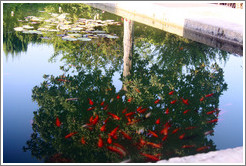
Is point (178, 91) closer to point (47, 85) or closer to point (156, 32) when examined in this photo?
point (47, 85)

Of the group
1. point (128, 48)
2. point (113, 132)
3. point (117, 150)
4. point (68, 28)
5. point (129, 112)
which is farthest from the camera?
point (68, 28)

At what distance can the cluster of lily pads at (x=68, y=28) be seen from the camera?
533 cm

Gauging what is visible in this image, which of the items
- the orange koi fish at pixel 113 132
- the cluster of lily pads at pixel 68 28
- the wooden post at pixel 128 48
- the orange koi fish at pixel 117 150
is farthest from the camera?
the cluster of lily pads at pixel 68 28

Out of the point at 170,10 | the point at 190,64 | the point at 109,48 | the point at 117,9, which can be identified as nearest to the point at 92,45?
the point at 109,48

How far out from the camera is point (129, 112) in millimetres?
2760

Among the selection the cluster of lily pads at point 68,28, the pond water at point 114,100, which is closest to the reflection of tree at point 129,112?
the pond water at point 114,100

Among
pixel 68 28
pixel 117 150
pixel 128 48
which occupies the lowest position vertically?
pixel 117 150

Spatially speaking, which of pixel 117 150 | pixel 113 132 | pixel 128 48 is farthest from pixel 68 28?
pixel 117 150

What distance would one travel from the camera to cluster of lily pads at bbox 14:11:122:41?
533 cm

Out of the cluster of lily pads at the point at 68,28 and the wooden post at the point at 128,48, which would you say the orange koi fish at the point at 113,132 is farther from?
the cluster of lily pads at the point at 68,28

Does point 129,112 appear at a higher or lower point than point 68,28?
lower

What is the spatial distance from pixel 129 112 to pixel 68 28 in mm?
3585

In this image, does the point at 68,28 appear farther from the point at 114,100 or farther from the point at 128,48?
the point at 114,100

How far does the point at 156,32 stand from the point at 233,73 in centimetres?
229
